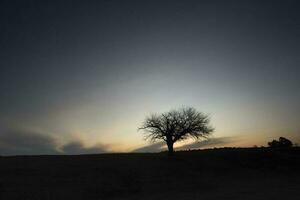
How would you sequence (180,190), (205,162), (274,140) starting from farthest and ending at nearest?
1. (274,140)
2. (205,162)
3. (180,190)

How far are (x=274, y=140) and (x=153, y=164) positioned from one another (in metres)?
62.0

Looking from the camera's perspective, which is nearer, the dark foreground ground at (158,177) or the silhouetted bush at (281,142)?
the dark foreground ground at (158,177)

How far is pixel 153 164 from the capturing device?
53969 mm

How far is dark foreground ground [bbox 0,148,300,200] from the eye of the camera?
108ft

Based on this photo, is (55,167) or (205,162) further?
(205,162)

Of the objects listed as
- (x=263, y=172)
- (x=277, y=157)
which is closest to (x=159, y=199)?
(x=263, y=172)

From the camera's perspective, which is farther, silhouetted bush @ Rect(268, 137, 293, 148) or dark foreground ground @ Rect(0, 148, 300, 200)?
silhouetted bush @ Rect(268, 137, 293, 148)

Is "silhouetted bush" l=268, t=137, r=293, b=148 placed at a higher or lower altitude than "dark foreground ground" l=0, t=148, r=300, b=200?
higher

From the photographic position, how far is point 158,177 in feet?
148

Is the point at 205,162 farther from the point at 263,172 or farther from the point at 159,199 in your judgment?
the point at 159,199

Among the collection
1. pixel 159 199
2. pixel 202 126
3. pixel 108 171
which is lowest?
pixel 159 199

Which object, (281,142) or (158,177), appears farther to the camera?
(281,142)

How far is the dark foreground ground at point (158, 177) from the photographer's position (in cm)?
3306

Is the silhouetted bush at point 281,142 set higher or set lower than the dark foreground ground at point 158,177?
higher
